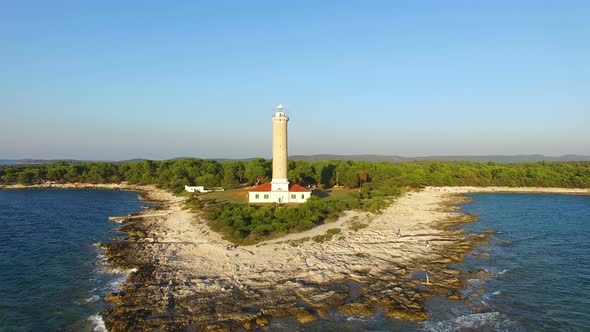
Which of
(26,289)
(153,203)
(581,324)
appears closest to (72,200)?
(153,203)

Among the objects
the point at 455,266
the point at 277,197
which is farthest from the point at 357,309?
the point at 277,197

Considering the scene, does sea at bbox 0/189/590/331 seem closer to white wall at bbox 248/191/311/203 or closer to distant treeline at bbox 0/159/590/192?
white wall at bbox 248/191/311/203

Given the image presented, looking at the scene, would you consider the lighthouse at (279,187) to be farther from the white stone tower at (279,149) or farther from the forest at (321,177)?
the forest at (321,177)

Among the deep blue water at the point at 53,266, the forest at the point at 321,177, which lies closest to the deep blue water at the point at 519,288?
the deep blue water at the point at 53,266

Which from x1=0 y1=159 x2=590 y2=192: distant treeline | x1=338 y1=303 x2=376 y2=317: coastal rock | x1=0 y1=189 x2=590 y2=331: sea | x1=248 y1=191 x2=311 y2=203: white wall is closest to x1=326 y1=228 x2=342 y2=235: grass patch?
x1=0 y1=189 x2=590 y2=331: sea

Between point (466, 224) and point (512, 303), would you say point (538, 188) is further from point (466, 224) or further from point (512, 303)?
point (512, 303)

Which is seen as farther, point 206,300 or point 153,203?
point 153,203
